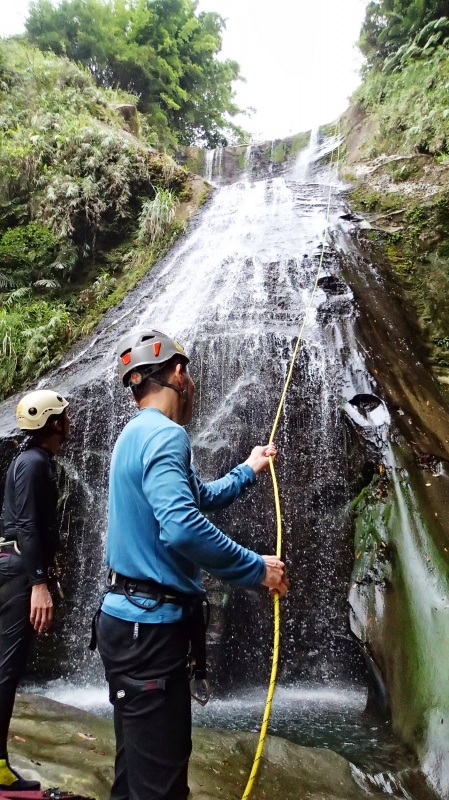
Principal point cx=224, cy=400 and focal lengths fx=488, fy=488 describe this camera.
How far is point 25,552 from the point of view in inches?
106

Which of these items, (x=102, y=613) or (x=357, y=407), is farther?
(x=357, y=407)

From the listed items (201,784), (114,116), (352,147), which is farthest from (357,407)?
(114,116)

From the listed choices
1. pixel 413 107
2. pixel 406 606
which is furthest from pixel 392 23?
pixel 406 606

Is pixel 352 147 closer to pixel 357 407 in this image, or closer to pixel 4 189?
pixel 4 189

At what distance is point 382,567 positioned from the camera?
430 centimetres

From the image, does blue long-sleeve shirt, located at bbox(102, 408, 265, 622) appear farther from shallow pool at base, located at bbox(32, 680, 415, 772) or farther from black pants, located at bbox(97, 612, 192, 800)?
shallow pool at base, located at bbox(32, 680, 415, 772)

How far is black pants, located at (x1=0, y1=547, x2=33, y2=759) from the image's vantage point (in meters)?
2.58

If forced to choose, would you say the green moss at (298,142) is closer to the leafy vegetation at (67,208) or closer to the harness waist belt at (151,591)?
the leafy vegetation at (67,208)

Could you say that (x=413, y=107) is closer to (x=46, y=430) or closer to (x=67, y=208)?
(x=67, y=208)

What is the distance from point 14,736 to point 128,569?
2.40m

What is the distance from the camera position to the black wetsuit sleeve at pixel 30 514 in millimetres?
2695

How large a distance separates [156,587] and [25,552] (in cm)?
127

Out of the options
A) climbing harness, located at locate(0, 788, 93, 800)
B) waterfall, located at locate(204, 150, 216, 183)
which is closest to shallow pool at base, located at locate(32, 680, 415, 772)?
climbing harness, located at locate(0, 788, 93, 800)

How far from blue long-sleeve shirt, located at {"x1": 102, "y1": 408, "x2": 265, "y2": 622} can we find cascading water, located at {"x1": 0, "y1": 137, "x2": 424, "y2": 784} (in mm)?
3151
